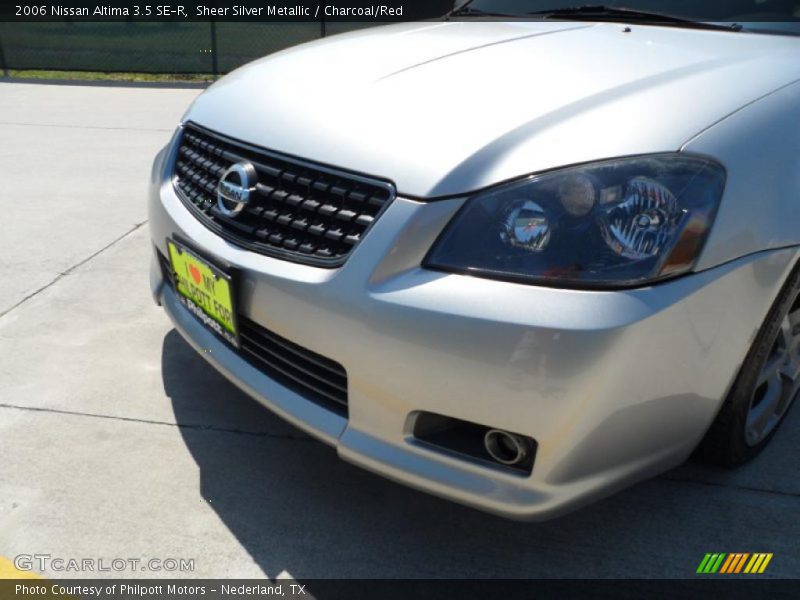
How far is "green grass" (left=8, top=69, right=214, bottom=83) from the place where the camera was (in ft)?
36.6

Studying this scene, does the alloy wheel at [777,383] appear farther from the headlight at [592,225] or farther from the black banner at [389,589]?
the headlight at [592,225]

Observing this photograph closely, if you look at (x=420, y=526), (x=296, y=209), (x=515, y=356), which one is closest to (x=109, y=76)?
(x=296, y=209)

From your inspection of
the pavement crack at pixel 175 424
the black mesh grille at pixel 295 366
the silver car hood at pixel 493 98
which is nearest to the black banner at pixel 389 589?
the black mesh grille at pixel 295 366

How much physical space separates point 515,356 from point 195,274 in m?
1.04

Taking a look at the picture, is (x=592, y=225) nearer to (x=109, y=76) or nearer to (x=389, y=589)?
(x=389, y=589)

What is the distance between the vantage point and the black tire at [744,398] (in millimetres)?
2004

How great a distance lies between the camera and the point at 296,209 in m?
1.99

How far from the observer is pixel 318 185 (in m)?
1.94

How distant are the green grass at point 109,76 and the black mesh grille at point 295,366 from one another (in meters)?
9.63

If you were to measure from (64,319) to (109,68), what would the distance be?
9329mm

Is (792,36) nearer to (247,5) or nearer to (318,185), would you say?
(318,185)

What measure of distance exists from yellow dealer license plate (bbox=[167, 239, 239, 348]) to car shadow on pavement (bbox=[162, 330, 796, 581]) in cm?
46

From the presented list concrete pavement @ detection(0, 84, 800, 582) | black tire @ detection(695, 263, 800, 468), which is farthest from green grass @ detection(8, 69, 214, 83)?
black tire @ detection(695, 263, 800, 468)

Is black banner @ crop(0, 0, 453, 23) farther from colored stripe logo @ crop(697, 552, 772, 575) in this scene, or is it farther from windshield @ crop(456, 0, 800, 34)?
colored stripe logo @ crop(697, 552, 772, 575)
